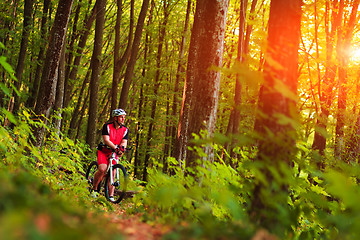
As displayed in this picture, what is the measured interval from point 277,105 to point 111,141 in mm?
6016

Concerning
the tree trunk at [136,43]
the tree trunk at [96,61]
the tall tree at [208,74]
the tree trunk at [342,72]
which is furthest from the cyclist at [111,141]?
the tree trunk at [136,43]

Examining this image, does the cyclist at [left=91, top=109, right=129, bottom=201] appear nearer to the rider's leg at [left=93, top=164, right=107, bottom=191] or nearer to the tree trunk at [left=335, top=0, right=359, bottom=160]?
the rider's leg at [left=93, top=164, right=107, bottom=191]

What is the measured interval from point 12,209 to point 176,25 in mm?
23401

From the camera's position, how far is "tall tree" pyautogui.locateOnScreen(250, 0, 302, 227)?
3572mm

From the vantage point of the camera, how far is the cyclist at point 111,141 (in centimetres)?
902

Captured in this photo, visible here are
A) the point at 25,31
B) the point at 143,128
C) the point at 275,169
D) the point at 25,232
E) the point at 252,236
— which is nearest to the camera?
the point at 25,232

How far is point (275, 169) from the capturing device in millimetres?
3369

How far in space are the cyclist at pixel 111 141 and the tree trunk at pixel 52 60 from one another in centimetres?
144

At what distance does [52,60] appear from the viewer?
852 cm

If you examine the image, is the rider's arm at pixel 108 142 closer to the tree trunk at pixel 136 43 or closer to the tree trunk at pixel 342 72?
the tree trunk at pixel 342 72

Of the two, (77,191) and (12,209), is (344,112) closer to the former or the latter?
(77,191)

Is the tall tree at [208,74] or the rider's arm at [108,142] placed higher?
the tall tree at [208,74]

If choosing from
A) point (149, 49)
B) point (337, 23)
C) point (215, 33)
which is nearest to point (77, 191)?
point (215, 33)

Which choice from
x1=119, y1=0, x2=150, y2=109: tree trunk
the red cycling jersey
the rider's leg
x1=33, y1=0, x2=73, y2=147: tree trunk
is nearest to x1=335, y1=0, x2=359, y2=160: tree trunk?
the red cycling jersey
